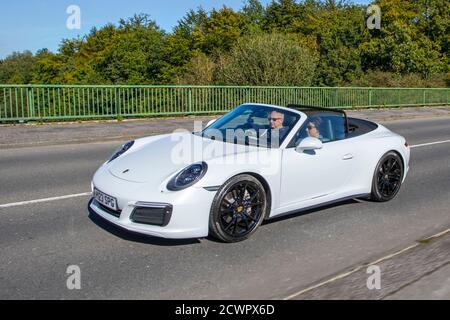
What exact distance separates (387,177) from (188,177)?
128 inches

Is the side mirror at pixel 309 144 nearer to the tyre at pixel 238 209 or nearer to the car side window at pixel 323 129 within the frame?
the car side window at pixel 323 129

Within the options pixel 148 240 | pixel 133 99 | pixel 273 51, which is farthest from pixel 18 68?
pixel 148 240

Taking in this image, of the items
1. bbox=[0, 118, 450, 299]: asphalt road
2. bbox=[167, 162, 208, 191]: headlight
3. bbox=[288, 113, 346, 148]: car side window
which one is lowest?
bbox=[0, 118, 450, 299]: asphalt road

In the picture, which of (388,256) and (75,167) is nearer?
(388,256)

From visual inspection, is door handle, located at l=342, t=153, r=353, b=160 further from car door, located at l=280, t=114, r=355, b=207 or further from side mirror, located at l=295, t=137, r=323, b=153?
side mirror, located at l=295, t=137, r=323, b=153

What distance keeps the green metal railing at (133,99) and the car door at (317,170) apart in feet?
37.0

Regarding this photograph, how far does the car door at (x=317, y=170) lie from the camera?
5.12m

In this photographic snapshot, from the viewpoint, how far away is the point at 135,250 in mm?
4504

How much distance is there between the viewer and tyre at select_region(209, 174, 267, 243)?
4.56 metres

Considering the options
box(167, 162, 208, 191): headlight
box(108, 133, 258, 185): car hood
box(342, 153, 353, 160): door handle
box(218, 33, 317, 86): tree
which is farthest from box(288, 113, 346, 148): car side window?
box(218, 33, 317, 86): tree

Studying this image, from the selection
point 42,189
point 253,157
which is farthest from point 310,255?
point 42,189

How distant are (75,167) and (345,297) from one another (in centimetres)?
656

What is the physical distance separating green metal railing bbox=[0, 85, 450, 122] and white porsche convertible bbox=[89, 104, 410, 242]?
10.1 metres

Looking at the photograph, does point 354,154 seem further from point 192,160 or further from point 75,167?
point 75,167
